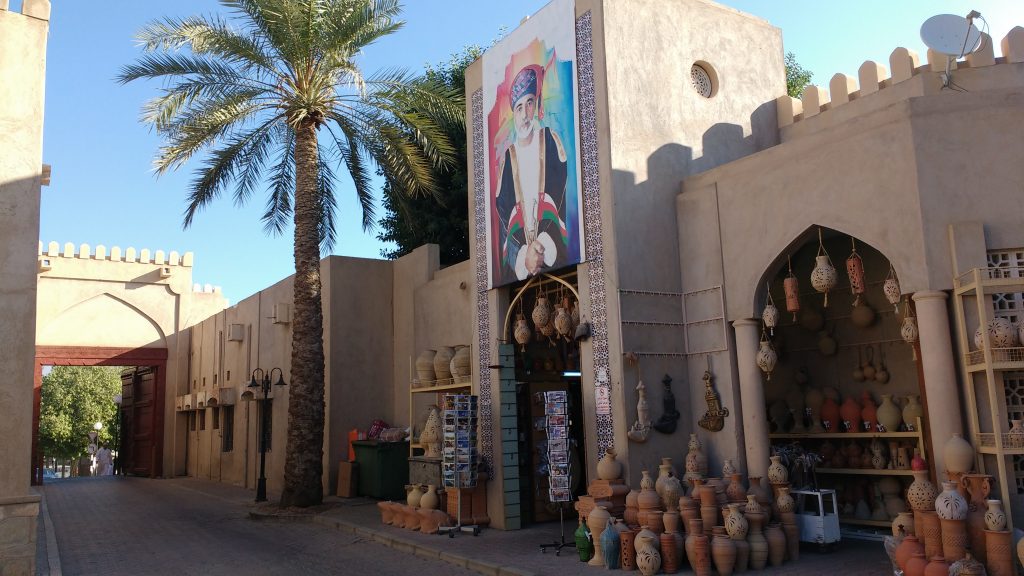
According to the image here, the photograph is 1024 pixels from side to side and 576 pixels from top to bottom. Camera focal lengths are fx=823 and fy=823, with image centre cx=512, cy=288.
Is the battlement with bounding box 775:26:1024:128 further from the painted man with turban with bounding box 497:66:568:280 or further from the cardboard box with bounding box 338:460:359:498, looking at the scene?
the cardboard box with bounding box 338:460:359:498

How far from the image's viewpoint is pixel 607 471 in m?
9.46

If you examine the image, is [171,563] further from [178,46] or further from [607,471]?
[178,46]

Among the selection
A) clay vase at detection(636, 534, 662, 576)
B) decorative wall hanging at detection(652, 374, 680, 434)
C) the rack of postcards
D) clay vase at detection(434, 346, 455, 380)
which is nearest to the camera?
clay vase at detection(636, 534, 662, 576)

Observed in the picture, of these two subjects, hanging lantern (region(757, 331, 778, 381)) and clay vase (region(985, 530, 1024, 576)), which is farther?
hanging lantern (region(757, 331, 778, 381))

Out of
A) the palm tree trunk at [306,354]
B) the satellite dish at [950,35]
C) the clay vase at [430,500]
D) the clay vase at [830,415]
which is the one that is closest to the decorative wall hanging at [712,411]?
the clay vase at [830,415]

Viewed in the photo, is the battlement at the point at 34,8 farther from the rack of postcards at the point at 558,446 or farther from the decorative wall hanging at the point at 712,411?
the decorative wall hanging at the point at 712,411

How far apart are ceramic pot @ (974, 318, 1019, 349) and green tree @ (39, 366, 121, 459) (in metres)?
41.4

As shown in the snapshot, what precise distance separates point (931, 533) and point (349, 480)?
1117 cm

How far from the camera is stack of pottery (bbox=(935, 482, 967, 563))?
6910 mm

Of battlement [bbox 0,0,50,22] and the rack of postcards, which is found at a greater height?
battlement [bbox 0,0,50,22]

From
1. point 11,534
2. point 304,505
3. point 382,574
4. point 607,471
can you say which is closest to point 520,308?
point 607,471

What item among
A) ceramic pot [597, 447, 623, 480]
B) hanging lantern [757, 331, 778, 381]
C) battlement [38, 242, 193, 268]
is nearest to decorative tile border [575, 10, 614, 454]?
ceramic pot [597, 447, 623, 480]

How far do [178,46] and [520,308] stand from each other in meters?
7.59

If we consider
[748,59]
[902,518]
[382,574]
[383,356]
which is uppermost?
[748,59]
